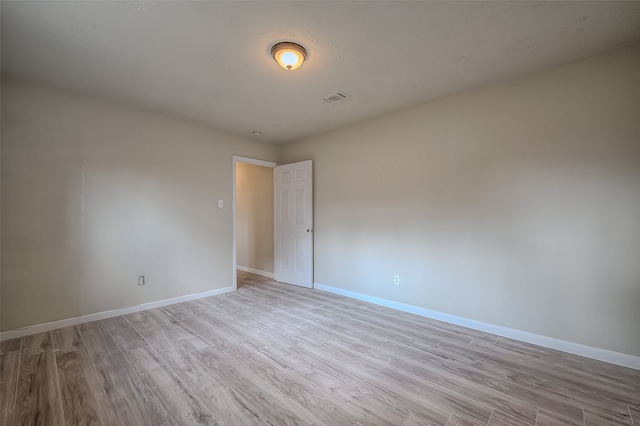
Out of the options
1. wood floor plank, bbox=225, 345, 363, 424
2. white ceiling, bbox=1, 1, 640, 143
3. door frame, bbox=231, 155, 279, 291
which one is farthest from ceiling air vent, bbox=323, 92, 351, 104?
wood floor plank, bbox=225, 345, 363, 424

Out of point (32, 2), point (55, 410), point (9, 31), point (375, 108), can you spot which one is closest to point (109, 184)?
point (9, 31)

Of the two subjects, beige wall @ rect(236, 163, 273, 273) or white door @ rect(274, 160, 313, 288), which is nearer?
white door @ rect(274, 160, 313, 288)

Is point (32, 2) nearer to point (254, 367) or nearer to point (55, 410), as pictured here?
point (55, 410)

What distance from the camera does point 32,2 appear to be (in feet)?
5.48

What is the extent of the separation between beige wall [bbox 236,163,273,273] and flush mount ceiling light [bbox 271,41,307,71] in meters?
3.17

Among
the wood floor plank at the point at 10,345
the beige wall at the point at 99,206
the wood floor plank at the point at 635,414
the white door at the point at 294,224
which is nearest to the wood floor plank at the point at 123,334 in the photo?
the beige wall at the point at 99,206

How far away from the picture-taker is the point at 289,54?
2.11 m

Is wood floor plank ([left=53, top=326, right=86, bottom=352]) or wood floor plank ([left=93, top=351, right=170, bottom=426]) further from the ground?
wood floor plank ([left=93, top=351, right=170, bottom=426])

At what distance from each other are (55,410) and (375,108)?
3.89 meters

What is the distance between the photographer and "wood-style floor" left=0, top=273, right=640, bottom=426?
5.16 ft

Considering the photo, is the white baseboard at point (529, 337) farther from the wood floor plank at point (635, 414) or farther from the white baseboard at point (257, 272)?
the white baseboard at point (257, 272)

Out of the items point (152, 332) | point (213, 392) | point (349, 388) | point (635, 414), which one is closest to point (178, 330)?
point (152, 332)

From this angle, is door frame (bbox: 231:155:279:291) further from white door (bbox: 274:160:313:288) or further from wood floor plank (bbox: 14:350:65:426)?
wood floor plank (bbox: 14:350:65:426)

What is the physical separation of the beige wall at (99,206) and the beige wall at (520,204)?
8.22 ft
